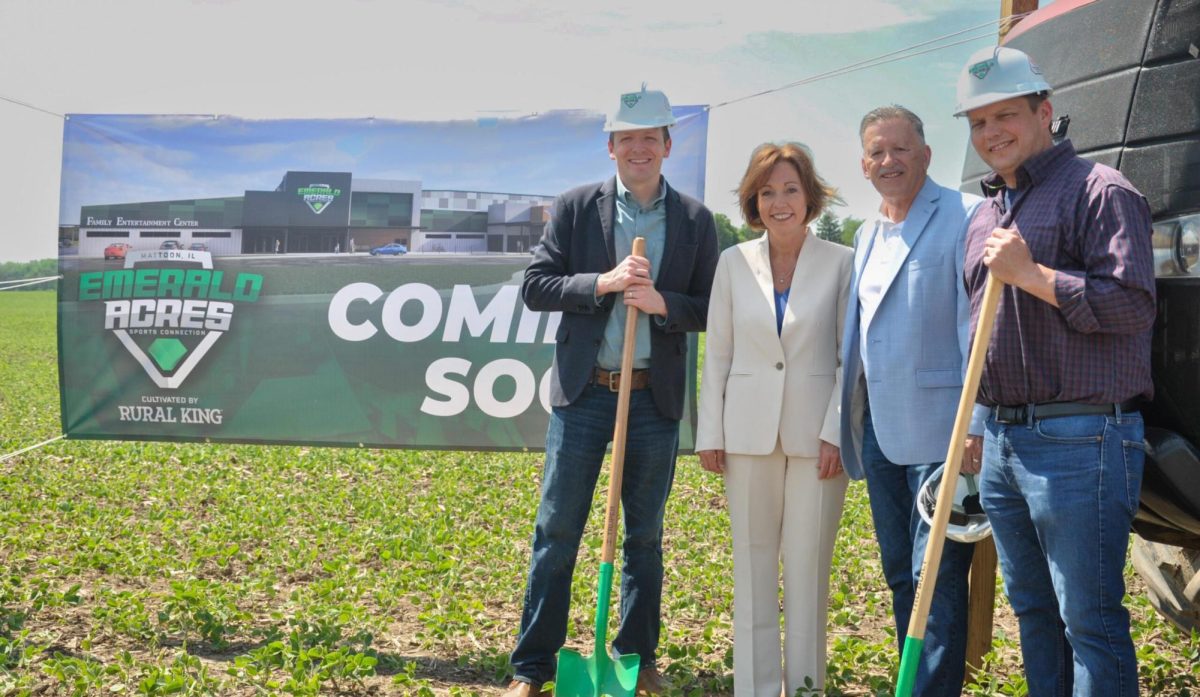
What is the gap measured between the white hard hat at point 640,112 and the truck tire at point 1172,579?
2.61 meters

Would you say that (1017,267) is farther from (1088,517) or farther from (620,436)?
(620,436)

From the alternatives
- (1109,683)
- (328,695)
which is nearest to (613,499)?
(328,695)

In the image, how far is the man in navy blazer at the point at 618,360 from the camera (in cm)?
383

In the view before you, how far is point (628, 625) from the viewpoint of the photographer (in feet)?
13.1

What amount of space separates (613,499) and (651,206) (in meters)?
1.08

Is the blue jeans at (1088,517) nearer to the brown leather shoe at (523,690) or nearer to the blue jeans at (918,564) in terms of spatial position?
the blue jeans at (918,564)

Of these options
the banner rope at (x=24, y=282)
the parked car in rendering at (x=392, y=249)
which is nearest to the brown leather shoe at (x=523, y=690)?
the parked car in rendering at (x=392, y=249)

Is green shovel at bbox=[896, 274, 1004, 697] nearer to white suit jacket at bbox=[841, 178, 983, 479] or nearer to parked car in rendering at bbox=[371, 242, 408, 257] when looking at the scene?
white suit jacket at bbox=[841, 178, 983, 479]

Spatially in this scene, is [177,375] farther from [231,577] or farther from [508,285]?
[508,285]

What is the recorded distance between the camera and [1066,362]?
8.89ft

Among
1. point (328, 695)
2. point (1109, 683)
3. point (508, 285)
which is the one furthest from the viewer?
point (508, 285)

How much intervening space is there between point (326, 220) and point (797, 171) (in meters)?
3.01

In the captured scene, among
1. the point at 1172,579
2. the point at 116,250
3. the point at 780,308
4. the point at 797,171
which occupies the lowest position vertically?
the point at 1172,579

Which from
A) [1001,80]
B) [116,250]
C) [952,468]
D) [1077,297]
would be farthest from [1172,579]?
[116,250]
